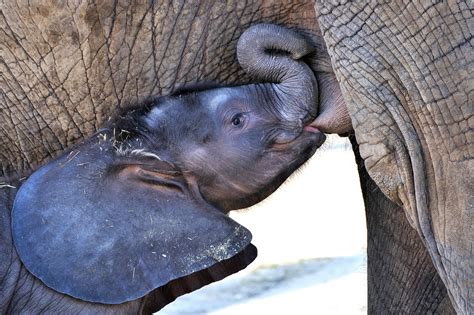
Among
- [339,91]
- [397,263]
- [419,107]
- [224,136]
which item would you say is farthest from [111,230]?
[419,107]

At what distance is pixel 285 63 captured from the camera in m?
4.27

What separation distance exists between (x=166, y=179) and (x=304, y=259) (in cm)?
260

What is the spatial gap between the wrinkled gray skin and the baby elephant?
0.20 feet

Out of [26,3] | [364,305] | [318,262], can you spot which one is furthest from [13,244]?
[318,262]

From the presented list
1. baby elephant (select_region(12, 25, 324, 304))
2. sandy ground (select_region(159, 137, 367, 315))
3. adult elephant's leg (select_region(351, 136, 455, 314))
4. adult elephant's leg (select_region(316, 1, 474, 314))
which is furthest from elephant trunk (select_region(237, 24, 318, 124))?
A: sandy ground (select_region(159, 137, 367, 315))

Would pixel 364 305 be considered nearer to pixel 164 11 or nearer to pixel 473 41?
pixel 164 11

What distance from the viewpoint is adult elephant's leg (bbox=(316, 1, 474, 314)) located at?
11.3 feet

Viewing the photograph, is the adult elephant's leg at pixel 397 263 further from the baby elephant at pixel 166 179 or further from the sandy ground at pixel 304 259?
the sandy ground at pixel 304 259

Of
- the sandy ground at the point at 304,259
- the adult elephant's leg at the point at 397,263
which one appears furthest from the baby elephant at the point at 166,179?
the sandy ground at the point at 304,259

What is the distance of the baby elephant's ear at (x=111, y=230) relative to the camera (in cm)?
423

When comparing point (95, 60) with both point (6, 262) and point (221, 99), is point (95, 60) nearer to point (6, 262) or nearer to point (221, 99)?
point (221, 99)

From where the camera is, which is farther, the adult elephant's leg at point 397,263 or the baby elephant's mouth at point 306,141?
the adult elephant's leg at point 397,263

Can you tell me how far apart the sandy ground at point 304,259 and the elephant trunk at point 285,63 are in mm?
1583

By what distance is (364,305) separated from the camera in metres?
6.23
